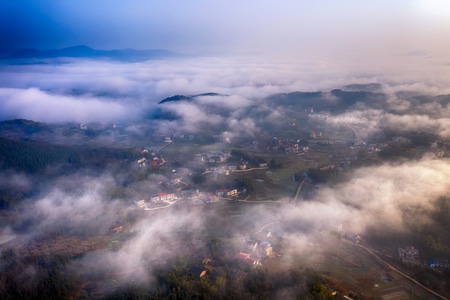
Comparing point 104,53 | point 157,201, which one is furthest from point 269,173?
point 104,53

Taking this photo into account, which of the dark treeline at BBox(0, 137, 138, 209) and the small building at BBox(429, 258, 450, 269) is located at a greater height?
the dark treeline at BBox(0, 137, 138, 209)

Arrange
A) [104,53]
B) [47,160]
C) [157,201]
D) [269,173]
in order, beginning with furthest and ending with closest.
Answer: [104,53], [47,160], [269,173], [157,201]

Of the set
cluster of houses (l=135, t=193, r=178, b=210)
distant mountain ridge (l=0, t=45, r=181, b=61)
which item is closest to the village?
cluster of houses (l=135, t=193, r=178, b=210)

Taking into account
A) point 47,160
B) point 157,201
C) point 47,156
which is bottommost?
point 157,201

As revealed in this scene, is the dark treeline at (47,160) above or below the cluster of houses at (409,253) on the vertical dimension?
above

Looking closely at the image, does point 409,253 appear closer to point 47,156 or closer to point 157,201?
point 157,201

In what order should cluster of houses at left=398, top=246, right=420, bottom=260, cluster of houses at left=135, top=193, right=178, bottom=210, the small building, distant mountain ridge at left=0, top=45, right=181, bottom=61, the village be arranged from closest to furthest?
the small building
the village
cluster of houses at left=398, top=246, right=420, bottom=260
cluster of houses at left=135, top=193, right=178, bottom=210
distant mountain ridge at left=0, top=45, right=181, bottom=61

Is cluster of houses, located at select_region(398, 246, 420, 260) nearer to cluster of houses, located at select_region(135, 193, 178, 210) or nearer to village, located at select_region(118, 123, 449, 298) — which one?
village, located at select_region(118, 123, 449, 298)

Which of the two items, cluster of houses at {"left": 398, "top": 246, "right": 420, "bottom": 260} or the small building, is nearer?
the small building

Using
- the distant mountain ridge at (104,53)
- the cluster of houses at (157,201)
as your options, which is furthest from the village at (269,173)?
the distant mountain ridge at (104,53)

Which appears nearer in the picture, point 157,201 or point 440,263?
point 440,263

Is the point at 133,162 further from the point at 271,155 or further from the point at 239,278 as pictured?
the point at 239,278

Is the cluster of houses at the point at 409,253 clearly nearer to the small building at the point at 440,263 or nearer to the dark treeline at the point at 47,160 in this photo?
the small building at the point at 440,263
